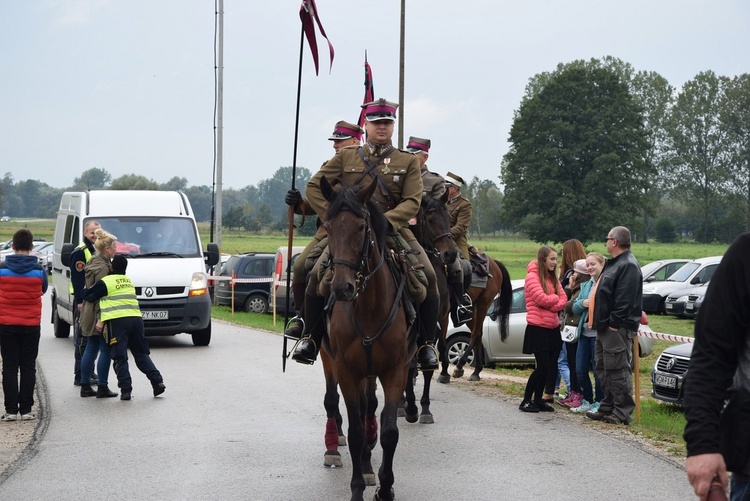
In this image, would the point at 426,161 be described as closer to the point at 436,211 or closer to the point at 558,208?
the point at 436,211

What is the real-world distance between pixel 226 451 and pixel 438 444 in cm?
194

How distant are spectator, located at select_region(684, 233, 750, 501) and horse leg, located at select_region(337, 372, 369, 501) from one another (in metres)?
3.96

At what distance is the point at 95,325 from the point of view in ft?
40.7

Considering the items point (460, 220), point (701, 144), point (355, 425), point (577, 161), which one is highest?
point (701, 144)

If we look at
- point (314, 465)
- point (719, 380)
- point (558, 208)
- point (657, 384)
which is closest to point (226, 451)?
point (314, 465)

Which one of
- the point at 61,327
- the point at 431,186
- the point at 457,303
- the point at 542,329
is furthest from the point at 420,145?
the point at 61,327

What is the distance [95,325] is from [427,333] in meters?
5.67

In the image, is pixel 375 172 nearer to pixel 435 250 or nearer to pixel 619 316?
pixel 435 250

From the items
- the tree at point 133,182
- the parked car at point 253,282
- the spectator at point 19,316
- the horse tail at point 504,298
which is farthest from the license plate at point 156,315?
the tree at point 133,182

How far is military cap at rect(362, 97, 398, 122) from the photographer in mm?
8586

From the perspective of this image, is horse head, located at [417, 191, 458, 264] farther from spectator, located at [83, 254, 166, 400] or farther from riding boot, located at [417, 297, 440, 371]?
spectator, located at [83, 254, 166, 400]

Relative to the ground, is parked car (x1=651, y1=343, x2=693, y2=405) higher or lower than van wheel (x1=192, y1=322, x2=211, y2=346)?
higher

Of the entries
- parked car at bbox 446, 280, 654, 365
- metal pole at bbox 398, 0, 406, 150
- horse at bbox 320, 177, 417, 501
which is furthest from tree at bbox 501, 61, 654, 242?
horse at bbox 320, 177, 417, 501

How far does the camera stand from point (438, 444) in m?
9.40
